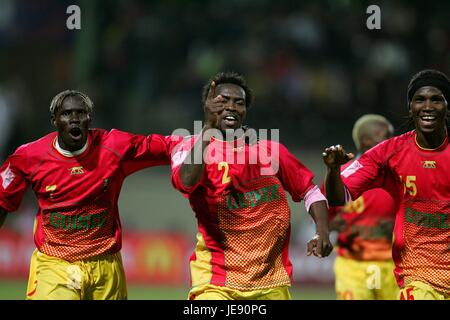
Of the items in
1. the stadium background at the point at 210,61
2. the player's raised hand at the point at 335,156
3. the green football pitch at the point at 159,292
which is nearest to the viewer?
the player's raised hand at the point at 335,156

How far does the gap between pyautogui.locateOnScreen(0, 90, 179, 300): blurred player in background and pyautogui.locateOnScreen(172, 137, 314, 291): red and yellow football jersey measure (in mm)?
712

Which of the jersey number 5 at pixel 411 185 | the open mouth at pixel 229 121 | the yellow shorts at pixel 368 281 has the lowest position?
the yellow shorts at pixel 368 281

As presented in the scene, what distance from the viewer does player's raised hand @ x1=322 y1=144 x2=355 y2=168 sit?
6.32m

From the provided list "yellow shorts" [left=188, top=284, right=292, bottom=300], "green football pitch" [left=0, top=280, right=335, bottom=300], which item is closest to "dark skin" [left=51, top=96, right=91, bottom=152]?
"yellow shorts" [left=188, top=284, right=292, bottom=300]

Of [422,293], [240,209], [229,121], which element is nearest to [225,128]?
[229,121]

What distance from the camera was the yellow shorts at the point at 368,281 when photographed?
29.2ft

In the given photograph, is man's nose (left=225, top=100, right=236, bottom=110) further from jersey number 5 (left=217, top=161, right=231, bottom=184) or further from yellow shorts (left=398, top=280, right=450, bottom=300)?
yellow shorts (left=398, top=280, right=450, bottom=300)

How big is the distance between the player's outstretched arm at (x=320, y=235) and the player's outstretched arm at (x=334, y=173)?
0.14m

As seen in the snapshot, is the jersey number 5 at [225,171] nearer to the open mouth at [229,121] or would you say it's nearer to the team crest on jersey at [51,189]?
the open mouth at [229,121]

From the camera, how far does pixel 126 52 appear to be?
52.9 feet

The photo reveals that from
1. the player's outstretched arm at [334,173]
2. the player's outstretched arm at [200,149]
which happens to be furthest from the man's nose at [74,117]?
the player's outstretched arm at [334,173]

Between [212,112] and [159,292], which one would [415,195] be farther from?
[159,292]

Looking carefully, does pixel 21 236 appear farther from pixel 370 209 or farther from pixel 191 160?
pixel 191 160

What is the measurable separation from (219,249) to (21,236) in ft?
26.1
